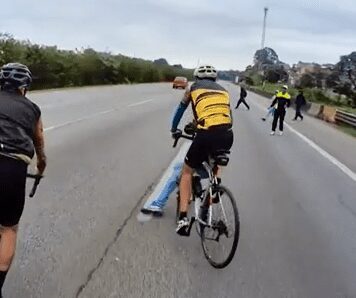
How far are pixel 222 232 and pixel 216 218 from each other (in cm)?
16

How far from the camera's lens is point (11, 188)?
378 cm

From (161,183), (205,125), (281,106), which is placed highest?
(205,125)

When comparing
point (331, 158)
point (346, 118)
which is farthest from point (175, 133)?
point (346, 118)

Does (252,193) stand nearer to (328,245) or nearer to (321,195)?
(321,195)

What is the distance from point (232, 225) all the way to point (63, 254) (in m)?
1.61

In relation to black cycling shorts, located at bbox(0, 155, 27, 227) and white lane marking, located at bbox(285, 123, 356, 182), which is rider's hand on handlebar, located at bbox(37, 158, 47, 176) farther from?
white lane marking, located at bbox(285, 123, 356, 182)

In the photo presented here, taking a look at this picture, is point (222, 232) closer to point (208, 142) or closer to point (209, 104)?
point (208, 142)

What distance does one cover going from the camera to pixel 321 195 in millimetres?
9172

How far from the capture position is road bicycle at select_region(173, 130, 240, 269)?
520 cm

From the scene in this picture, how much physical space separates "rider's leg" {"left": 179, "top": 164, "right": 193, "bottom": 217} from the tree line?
111 feet

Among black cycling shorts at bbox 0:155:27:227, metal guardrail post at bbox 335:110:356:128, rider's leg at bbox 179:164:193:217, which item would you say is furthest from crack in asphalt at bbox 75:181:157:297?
metal guardrail post at bbox 335:110:356:128

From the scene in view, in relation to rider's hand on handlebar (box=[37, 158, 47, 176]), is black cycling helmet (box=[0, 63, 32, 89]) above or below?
above

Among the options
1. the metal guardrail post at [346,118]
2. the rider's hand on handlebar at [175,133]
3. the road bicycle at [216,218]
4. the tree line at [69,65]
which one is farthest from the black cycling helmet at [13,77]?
the tree line at [69,65]

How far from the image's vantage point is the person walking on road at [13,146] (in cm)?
378
